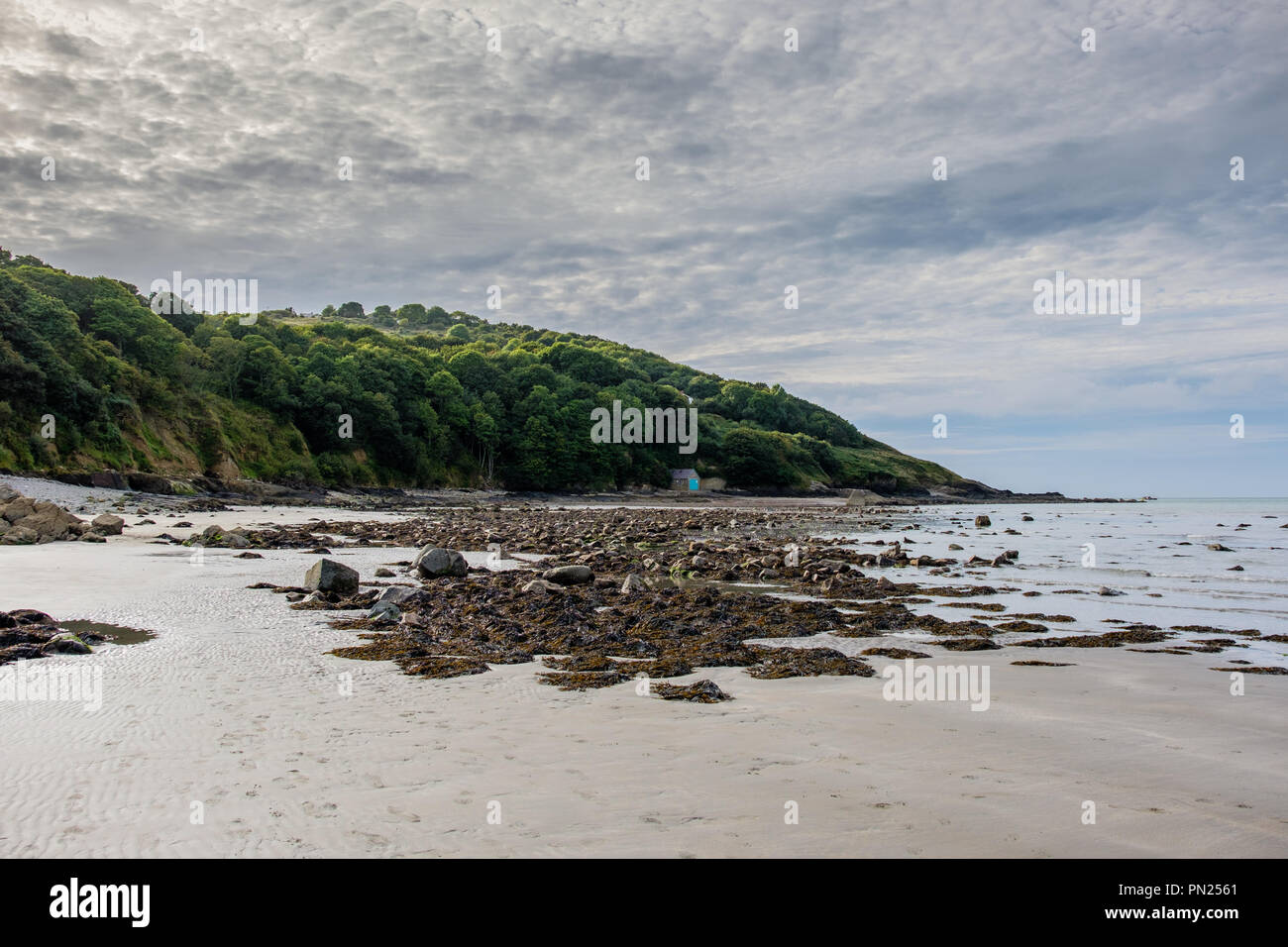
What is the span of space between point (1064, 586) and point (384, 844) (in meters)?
16.7

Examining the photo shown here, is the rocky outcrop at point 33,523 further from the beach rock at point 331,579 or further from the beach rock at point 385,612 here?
the beach rock at point 385,612

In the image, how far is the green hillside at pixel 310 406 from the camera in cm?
4691

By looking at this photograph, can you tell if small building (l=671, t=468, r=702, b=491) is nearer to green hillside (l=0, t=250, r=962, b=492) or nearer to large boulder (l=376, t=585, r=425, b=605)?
green hillside (l=0, t=250, r=962, b=492)

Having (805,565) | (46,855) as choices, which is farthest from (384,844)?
(805,565)

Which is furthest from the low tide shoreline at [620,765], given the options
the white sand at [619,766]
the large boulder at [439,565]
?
the large boulder at [439,565]

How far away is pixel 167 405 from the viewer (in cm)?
5678

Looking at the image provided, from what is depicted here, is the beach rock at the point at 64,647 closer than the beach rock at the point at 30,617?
Yes

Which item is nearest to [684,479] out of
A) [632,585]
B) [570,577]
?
[570,577]

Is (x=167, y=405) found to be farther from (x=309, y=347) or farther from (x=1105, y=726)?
(x=1105, y=726)

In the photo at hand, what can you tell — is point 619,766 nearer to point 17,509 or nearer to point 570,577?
point 570,577

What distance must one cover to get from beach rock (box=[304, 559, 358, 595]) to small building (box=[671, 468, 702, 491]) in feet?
310

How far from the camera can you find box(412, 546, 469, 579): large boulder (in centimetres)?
1554

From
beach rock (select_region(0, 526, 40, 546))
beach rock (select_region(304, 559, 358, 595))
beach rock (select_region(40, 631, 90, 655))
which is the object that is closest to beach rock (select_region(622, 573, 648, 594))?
beach rock (select_region(304, 559, 358, 595))

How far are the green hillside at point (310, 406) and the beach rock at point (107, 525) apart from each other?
26.2 meters
